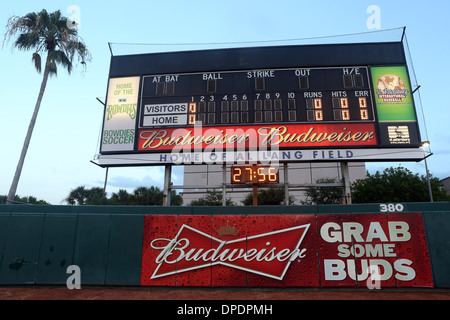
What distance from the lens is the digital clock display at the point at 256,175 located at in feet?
44.3

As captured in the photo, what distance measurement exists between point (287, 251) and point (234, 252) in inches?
77.0

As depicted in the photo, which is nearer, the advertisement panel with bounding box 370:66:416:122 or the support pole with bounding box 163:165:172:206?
the advertisement panel with bounding box 370:66:416:122

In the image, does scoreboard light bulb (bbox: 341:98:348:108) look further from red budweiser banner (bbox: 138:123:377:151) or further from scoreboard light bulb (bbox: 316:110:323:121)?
scoreboard light bulb (bbox: 316:110:323:121)

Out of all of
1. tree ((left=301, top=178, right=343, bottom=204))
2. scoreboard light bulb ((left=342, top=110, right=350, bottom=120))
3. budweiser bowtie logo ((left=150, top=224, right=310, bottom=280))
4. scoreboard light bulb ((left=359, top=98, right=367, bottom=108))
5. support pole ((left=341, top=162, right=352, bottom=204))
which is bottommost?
budweiser bowtie logo ((left=150, top=224, right=310, bottom=280))

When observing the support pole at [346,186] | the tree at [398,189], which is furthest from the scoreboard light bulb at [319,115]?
the tree at [398,189]

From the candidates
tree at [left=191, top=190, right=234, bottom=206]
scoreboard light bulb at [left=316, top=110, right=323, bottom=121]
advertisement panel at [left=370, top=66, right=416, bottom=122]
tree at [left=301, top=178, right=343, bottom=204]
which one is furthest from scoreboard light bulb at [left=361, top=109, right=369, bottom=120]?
tree at [left=191, top=190, right=234, bottom=206]

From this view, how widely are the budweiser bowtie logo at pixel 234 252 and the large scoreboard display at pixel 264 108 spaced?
192 inches

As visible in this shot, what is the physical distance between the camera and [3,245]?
10273mm

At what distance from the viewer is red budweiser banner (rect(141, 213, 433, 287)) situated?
9384 mm

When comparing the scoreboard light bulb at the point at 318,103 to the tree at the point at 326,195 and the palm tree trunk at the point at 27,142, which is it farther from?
the tree at the point at 326,195

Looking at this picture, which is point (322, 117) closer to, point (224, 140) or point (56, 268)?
point (224, 140)

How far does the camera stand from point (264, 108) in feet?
48.1

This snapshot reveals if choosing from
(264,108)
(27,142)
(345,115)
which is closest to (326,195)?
(345,115)

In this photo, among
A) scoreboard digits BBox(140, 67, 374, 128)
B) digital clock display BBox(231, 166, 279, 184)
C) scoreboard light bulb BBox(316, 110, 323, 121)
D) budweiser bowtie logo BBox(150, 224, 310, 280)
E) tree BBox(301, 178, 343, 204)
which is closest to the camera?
budweiser bowtie logo BBox(150, 224, 310, 280)
